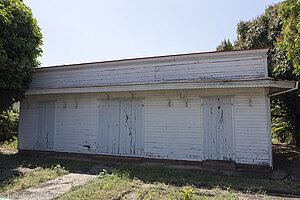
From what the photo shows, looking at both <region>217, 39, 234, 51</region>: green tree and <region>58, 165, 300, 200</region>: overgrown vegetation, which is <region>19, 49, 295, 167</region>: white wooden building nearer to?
<region>58, 165, 300, 200</region>: overgrown vegetation

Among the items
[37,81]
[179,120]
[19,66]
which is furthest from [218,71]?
[37,81]

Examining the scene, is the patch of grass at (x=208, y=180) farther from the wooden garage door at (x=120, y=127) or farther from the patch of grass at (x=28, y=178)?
the patch of grass at (x=28, y=178)

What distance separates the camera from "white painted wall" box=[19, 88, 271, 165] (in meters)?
6.56

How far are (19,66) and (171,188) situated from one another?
759 centimetres

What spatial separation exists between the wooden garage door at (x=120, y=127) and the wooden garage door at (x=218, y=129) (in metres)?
2.56

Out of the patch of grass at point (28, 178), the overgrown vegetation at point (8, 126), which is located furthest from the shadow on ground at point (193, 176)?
the overgrown vegetation at point (8, 126)

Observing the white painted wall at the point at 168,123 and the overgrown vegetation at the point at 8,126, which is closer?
the white painted wall at the point at 168,123

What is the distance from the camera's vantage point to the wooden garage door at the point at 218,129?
22.2 ft

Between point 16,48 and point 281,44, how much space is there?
10.0 meters

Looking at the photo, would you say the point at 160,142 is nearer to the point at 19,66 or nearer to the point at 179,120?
the point at 179,120

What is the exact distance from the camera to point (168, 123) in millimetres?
7465

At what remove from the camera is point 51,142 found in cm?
897

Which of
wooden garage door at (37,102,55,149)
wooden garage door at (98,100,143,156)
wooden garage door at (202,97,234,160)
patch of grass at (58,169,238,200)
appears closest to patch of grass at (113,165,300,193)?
patch of grass at (58,169,238,200)

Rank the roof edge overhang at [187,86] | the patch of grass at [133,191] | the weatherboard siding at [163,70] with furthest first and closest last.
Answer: the weatherboard siding at [163,70]
the roof edge overhang at [187,86]
the patch of grass at [133,191]
